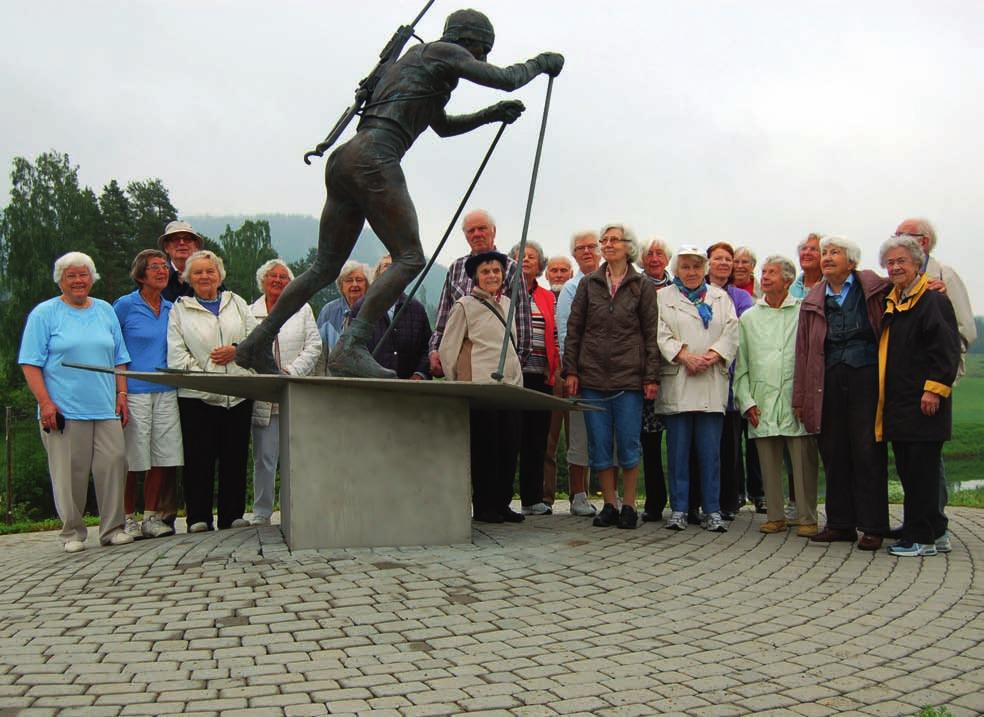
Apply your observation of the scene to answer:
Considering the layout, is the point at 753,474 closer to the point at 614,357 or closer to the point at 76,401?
the point at 614,357

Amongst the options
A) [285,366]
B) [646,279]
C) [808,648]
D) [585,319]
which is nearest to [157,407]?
[285,366]

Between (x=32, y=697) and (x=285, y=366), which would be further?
(x=285, y=366)

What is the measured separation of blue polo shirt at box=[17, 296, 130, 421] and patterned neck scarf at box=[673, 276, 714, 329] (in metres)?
4.27

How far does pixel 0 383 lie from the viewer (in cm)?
3691

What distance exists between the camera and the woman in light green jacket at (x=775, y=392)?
22.2 ft

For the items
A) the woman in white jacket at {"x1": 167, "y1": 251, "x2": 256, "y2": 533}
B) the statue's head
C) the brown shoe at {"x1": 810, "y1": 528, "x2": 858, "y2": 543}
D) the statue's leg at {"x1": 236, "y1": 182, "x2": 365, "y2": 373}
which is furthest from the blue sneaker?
the woman in white jacket at {"x1": 167, "y1": 251, "x2": 256, "y2": 533}

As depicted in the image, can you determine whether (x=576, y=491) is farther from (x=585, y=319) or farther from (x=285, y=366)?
(x=285, y=366)

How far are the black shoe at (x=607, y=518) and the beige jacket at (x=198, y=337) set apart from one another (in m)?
2.89

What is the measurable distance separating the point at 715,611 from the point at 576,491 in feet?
11.2

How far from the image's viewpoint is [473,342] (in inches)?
260

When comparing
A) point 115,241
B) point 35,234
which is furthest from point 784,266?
point 115,241

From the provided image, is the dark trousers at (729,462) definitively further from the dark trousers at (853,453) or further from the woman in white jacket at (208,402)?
the woman in white jacket at (208,402)

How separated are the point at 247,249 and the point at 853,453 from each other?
38.2 m

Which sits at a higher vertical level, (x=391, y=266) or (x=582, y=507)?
(x=391, y=266)
